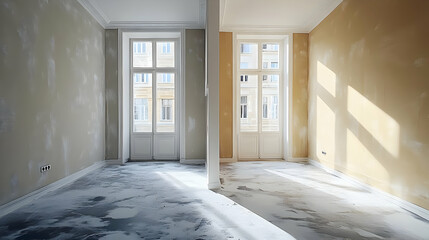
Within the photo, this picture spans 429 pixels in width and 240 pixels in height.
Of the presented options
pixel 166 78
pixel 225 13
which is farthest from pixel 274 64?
pixel 166 78

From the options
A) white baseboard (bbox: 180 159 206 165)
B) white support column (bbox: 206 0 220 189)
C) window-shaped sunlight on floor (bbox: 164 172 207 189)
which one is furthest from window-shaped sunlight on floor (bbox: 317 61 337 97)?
white baseboard (bbox: 180 159 206 165)

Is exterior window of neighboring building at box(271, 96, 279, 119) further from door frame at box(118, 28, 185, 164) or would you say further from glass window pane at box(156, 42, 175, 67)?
glass window pane at box(156, 42, 175, 67)

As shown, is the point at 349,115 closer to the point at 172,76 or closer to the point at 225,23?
the point at 225,23

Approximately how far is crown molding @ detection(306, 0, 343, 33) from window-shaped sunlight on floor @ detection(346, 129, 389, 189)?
7.91 ft

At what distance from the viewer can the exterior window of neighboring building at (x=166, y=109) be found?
6.72 meters

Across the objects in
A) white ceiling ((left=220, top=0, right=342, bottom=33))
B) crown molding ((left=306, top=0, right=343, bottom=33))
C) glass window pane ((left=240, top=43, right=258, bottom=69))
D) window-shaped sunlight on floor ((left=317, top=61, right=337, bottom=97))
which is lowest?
window-shaped sunlight on floor ((left=317, top=61, right=337, bottom=97))

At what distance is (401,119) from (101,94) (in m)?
5.66

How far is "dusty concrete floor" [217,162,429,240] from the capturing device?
251 cm

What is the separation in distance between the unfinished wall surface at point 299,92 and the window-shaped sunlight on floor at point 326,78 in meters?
0.67

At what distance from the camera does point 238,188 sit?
404cm

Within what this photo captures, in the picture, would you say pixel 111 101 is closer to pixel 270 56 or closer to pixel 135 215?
pixel 135 215

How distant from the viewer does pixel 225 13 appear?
555 cm

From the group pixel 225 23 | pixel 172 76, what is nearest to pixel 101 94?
pixel 172 76

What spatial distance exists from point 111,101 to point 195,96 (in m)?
2.00
